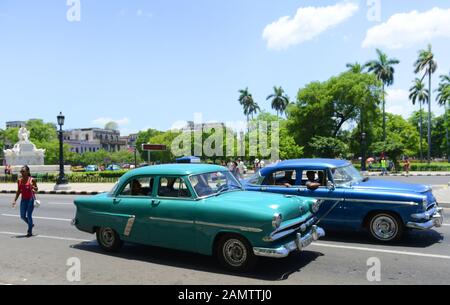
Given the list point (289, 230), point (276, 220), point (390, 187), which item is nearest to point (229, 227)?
point (276, 220)

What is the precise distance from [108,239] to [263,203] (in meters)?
3.36

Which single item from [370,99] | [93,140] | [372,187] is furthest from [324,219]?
[93,140]

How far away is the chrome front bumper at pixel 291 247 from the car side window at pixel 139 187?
2.46 m

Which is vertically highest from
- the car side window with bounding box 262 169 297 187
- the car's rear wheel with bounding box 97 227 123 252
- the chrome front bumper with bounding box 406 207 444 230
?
the car side window with bounding box 262 169 297 187

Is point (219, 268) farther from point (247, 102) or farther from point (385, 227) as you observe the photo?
point (247, 102)

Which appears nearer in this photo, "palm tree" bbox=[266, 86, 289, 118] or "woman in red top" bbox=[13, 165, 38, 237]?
"woman in red top" bbox=[13, 165, 38, 237]

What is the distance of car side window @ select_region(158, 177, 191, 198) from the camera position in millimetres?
6965

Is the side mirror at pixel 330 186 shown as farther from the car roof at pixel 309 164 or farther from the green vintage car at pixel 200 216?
the green vintage car at pixel 200 216

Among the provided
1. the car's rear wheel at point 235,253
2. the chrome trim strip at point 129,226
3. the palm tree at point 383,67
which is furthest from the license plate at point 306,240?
the palm tree at point 383,67

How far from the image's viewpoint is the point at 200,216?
654 centimetres

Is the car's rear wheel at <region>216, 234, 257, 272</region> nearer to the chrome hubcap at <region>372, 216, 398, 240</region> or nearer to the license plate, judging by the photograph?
the license plate

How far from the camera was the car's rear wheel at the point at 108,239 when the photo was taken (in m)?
7.76

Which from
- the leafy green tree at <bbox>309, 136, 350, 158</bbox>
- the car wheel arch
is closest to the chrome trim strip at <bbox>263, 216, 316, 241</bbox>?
the car wheel arch

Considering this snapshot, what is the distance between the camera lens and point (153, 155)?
316 ft
